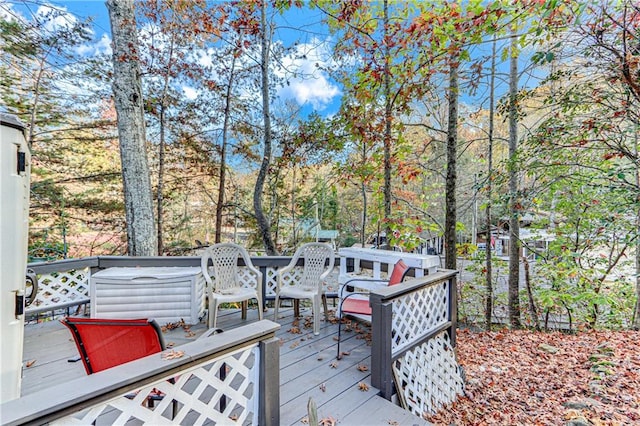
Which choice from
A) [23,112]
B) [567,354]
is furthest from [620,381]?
[23,112]

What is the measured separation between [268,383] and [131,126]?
4.37m

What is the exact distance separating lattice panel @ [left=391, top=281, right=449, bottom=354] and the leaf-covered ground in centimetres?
69

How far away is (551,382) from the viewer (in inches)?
123

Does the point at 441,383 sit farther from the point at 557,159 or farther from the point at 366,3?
the point at 366,3

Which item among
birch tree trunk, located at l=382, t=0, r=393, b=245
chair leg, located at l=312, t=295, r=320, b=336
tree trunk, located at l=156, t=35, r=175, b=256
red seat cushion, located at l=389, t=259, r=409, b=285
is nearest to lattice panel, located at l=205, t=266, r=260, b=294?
chair leg, located at l=312, t=295, r=320, b=336

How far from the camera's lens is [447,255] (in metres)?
4.66

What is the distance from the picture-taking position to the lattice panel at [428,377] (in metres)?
2.52

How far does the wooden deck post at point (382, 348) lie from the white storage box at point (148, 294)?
248 centimetres

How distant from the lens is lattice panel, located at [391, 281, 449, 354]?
260 cm

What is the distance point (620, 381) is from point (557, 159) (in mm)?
2863

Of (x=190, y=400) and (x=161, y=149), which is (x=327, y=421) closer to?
(x=190, y=400)

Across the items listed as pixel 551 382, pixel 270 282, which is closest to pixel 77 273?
pixel 270 282

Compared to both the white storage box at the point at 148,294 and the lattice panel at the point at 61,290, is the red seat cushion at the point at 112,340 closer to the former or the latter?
the white storage box at the point at 148,294

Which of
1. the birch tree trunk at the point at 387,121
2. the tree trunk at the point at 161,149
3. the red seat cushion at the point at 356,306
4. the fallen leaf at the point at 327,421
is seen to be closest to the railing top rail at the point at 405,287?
the red seat cushion at the point at 356,306
